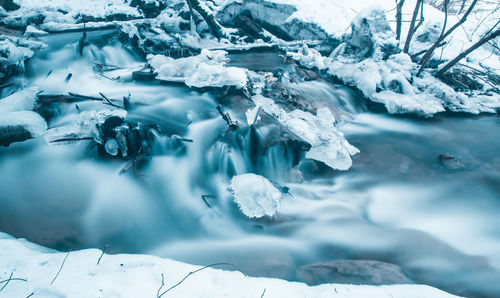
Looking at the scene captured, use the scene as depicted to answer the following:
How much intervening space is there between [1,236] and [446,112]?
7048 millimetres

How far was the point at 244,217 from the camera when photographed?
2781 mm

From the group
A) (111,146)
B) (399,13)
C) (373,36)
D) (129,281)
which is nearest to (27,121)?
(111,146)

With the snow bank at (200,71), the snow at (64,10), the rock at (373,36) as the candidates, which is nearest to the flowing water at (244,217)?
the snow bank at (200,71)

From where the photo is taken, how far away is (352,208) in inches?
123

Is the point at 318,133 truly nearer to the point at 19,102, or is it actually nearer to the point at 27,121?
the point at 27,121

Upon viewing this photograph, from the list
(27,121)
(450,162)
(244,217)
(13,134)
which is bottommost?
Result: (244,217)

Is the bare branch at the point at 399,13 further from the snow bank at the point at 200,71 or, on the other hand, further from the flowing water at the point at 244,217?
the snow bank at the point at 200,71

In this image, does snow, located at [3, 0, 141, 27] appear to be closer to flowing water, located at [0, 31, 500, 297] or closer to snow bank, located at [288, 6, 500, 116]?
flowing water, located at [0, 31, 500, 297]

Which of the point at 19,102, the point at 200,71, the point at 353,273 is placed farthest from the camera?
the point at 200,71

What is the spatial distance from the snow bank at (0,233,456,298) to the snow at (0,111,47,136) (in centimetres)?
192

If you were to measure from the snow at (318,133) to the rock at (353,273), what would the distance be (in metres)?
1.56

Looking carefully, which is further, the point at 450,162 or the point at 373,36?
the point at 373,36

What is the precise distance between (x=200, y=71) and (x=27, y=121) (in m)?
2.54

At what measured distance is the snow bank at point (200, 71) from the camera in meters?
4.32
